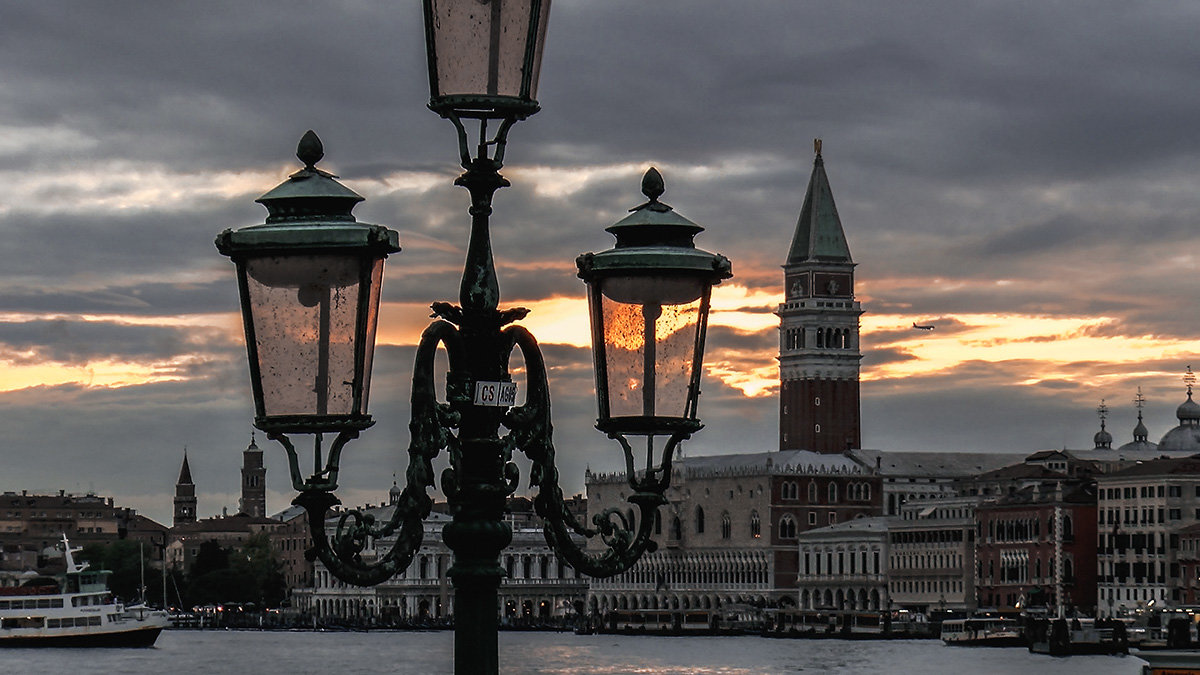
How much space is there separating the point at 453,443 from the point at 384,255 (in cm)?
69

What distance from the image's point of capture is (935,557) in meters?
133

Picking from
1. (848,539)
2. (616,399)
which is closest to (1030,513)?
(848,539)

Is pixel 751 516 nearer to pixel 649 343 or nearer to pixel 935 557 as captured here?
pixel 935 557

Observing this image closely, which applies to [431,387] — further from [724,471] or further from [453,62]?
[724,471]

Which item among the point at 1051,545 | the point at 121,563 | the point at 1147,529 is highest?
the point at 1147,529

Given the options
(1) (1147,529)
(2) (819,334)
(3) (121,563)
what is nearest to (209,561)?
(3) (121,563)

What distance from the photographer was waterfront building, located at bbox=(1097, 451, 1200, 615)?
11381cm

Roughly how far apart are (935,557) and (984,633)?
62.0ft

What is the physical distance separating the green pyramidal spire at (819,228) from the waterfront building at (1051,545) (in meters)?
27.8

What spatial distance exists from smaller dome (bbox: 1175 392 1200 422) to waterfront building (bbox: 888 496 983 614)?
17.0 metres

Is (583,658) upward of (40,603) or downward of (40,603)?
downward

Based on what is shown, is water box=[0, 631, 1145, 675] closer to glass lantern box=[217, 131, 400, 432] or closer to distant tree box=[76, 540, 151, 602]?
distant tree box=[76, 540, 151, 602]

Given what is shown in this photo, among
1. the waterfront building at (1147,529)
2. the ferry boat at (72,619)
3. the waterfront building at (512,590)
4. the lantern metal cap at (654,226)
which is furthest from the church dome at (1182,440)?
the lantern metal cap at (654,226)

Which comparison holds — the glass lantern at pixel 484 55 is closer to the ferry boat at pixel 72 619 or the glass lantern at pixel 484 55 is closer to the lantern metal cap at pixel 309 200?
the lantern metal cap at pixel 309 200
